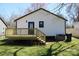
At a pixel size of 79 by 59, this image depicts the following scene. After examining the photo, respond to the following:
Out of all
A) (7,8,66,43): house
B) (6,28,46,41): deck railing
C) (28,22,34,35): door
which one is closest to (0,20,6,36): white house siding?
(6,28,46,41): deck railing

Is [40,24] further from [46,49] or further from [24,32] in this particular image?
[46,49]

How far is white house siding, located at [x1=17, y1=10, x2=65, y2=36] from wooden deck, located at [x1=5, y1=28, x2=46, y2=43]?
17 centimetres

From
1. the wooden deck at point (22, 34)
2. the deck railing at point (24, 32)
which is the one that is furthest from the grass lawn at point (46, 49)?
the wooden deck at point (22, 34)

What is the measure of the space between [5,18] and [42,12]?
4.78 feet

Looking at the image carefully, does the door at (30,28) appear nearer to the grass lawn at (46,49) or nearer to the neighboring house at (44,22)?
the neighboring house at (44,22)

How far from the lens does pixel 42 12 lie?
1309 centimetres

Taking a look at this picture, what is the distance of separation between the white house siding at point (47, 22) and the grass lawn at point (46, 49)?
2.09 feet

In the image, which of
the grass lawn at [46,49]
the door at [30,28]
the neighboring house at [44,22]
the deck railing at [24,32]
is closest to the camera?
the grass lawn at [46,49]

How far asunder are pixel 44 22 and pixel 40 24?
0.53 ft

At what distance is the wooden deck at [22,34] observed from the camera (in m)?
13.0

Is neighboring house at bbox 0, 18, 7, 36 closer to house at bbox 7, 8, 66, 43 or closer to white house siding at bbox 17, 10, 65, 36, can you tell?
house at bbox 7, 8, 66, 43

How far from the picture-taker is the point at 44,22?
43.5 feet

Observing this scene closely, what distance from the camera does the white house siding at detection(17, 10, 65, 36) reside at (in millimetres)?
12847

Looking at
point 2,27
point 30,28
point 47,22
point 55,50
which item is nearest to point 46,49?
point 55,50
